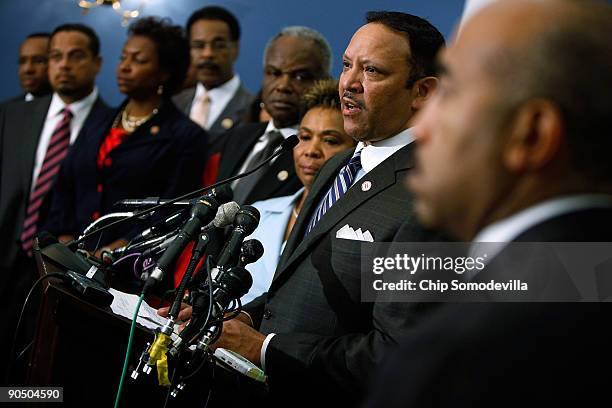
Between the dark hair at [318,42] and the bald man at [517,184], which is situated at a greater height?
the dark hair at [318,42]

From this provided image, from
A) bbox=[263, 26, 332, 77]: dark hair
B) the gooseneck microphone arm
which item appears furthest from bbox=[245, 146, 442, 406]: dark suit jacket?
bbox=[263, 26, 332, 77]: dark hair

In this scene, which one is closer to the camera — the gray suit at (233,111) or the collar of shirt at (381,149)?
the collar of shirt at (381,149)

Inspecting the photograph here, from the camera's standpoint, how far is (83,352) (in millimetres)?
2332

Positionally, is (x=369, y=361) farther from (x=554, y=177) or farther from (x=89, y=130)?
(x=89, y=130)

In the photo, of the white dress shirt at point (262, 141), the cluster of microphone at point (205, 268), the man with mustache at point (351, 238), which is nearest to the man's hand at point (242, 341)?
the man with mustache at point (351, 238)

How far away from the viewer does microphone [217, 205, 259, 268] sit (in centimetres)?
213

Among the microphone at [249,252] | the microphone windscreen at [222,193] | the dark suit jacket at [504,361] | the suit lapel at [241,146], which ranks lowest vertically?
the dark suit jacket at [504,361]

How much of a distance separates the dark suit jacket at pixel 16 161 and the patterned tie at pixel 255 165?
3.47 ft

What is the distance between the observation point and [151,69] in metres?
4.70

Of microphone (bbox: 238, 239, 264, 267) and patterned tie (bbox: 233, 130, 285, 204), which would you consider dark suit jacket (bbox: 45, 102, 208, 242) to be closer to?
→ patterned tie (bbox: 233, 130, 285, 204)

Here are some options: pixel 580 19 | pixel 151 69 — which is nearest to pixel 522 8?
pixel 580 19

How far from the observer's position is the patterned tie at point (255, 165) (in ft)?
13.1

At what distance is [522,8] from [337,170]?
177 centimetres

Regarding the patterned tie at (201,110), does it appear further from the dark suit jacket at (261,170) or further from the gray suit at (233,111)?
the dark suit jacket at (261,170)
